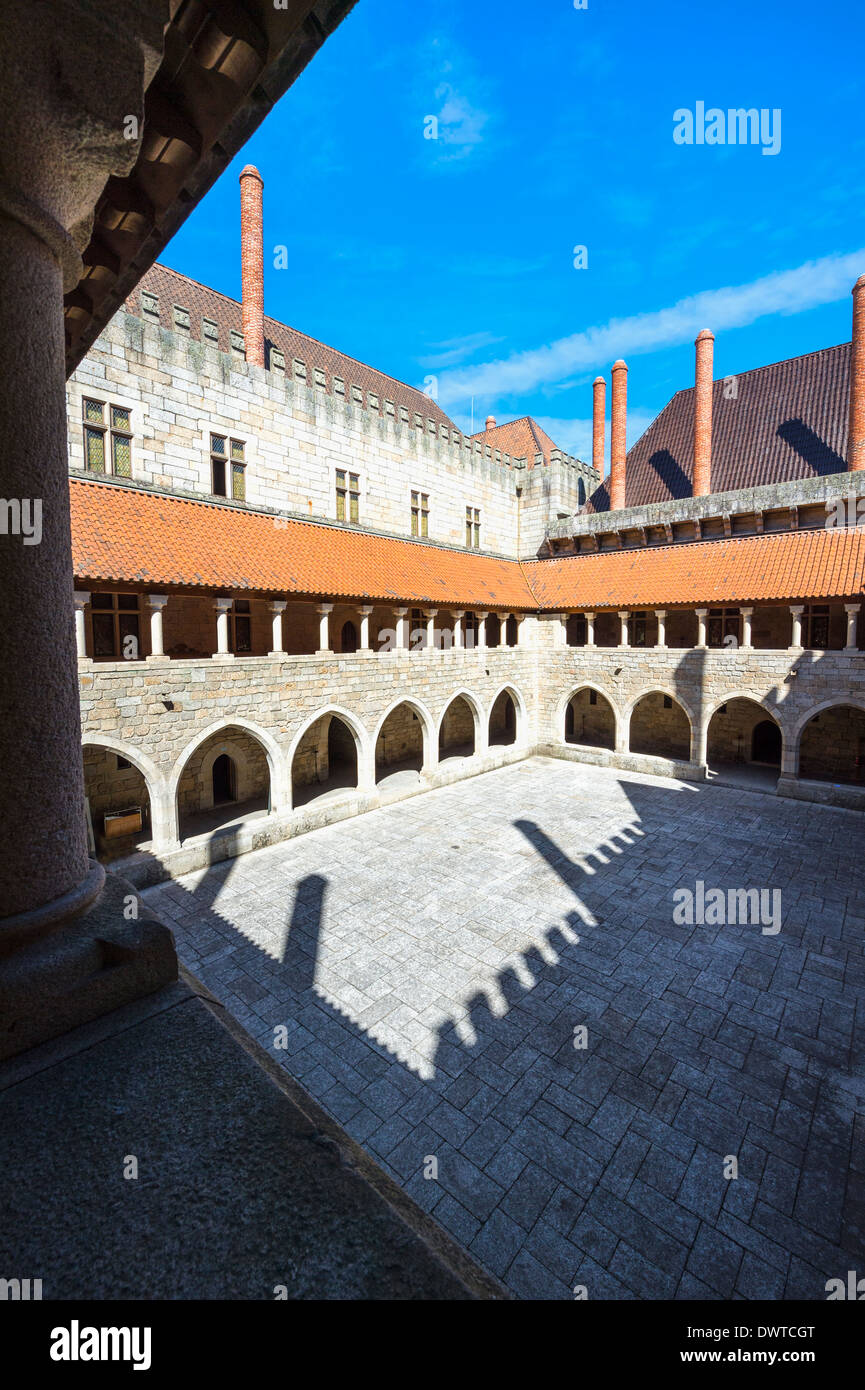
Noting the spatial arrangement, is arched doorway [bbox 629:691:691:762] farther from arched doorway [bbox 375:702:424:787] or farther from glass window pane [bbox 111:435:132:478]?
glass window pane [bbox 111:435:132:478]

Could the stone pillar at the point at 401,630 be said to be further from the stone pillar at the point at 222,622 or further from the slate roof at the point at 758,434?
the slate roof at the point at 758,434

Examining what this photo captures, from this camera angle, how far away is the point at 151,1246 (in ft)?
4.88

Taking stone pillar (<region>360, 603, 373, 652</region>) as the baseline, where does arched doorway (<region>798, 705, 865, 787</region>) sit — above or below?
below

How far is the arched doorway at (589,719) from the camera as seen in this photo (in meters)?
20.9

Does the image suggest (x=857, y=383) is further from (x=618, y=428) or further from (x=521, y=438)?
(x=521, y=438)

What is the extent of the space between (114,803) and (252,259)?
1224cm

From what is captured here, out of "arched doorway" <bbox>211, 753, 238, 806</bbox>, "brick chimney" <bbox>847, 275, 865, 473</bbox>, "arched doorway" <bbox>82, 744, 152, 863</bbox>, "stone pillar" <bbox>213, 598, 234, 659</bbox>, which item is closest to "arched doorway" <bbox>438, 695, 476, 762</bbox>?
"arched doorway" <bbox>211, 753, 238, 806</bbox>

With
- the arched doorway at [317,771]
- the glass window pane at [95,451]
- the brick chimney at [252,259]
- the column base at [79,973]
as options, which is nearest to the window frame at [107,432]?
the glass window pane at [95,451]

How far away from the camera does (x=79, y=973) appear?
80.6 inches

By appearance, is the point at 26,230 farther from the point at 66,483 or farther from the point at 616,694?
the point at 616,694

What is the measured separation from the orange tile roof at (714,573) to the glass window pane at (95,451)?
12.7 meters

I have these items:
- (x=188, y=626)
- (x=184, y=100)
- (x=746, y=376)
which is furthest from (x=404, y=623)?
(x=746, y=376)

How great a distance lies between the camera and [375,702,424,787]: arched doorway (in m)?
17.7

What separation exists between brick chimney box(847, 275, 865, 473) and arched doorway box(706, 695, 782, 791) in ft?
22.7
